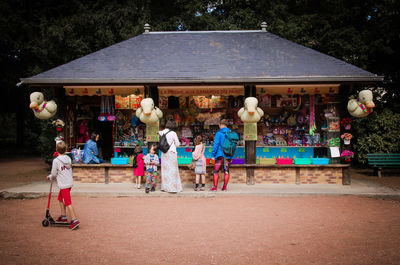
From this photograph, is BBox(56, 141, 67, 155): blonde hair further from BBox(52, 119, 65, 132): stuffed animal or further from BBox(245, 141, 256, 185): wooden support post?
BBox(245, 141, 256, 185): wooden support post

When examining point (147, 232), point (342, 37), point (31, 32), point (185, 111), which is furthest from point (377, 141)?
point (31, 32)

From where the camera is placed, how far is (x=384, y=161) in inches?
480

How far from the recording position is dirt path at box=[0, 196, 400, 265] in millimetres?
4703

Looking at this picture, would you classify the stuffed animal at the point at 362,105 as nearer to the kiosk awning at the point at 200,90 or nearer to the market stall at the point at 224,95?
the market stall at the point at 224,95

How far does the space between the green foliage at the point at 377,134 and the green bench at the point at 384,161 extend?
95cm

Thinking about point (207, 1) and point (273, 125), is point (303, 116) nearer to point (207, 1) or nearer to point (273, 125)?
point (273, 125)

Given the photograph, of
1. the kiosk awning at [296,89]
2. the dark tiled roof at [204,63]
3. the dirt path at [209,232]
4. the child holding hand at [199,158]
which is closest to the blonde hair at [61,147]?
the dirt path at [209,232]

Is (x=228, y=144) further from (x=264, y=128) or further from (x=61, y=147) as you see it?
(x=61, y=147)

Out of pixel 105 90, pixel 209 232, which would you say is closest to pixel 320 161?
pixel 209 232

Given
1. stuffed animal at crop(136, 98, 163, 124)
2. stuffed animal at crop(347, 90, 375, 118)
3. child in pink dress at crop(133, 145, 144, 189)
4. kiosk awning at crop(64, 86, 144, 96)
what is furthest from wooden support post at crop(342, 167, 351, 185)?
kiosk awning at crop(64, 86, 144, 96)

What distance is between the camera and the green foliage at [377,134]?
13.1m

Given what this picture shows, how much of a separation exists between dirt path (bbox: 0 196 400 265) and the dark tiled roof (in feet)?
11.9

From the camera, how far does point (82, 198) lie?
8789mm

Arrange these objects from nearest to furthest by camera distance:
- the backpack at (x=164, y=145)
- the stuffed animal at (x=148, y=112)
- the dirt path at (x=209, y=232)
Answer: the dirt path at (x=209, y=232)
the backpack at (x=164, y=145)
the stuffed animal at (x=148, y=112)
